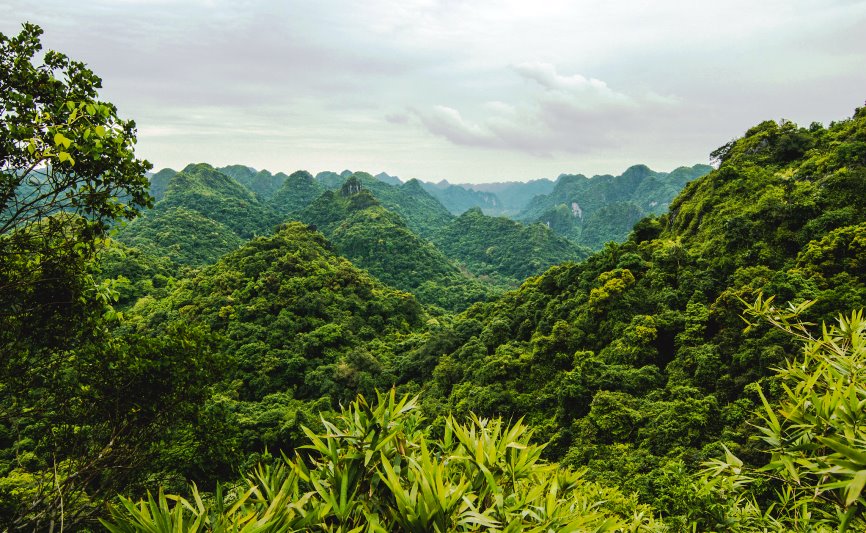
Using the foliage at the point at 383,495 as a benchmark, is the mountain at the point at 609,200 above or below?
above

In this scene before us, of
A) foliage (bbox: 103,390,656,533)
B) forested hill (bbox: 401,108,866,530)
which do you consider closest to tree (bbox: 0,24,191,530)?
foliage (bbox: 103,390,656,533)

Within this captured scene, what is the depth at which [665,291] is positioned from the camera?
647 inches

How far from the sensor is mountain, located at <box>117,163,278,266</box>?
2035 inches

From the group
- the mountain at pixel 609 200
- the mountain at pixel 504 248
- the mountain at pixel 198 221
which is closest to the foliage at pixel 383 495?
the mountain at pixel 198 221

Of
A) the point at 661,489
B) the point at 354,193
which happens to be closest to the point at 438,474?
the point at 661,489

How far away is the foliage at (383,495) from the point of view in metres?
Result: 2.47

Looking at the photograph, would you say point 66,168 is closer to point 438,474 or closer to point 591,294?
point 438,474

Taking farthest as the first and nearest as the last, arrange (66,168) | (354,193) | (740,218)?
(354,193) < (740,218) < (66,168)

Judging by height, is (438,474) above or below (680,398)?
above

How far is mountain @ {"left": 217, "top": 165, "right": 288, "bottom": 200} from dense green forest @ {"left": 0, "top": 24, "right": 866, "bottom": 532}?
110 m

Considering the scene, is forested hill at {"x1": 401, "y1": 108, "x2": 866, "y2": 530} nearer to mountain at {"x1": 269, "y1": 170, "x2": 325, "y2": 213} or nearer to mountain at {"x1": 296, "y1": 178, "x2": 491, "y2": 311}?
mountain at {"x1": 296, "y1": 178, "x2": 491, "y2": 311}

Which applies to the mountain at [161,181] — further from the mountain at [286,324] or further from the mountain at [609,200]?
the mountain at [609,200]

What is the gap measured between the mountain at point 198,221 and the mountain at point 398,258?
13.8 meters

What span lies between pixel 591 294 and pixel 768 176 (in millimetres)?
9983
